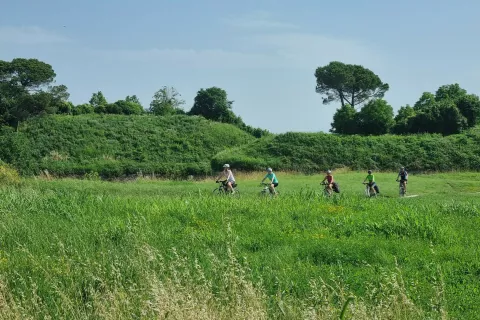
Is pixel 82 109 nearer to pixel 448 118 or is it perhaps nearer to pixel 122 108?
pixel 122 108

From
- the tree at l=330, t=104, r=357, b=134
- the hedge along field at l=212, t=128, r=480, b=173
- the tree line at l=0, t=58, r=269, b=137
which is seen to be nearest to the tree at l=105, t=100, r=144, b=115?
the tree line at l=0, t=58, r=269, b=137

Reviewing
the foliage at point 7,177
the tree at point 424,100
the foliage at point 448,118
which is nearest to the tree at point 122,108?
the foliage at point 448,118

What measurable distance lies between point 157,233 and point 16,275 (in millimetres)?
2866

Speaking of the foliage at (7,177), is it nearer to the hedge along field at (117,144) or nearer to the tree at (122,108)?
the hedge along field at (117,144)

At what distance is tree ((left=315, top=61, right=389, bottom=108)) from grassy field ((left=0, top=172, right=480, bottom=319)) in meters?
74.7

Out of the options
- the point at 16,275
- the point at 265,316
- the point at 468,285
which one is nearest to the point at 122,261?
the point at 16,275

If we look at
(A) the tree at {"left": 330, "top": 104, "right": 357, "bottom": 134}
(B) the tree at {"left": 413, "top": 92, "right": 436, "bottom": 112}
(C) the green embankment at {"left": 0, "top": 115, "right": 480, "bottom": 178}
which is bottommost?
(C) the green embankment at {"left": 0, "top": 115, "right": 480, "bottom": 178}

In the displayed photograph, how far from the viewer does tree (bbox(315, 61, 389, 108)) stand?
8525 cm

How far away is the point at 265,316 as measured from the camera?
16.8 feet

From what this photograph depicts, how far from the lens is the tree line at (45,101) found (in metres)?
55.9

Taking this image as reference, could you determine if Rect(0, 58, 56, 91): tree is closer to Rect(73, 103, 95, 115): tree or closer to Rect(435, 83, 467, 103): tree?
Rect(73, 103, 95, 115): tree

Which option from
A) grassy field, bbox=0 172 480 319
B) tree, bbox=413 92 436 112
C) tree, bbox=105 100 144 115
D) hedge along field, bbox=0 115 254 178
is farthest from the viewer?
tree, bbox=413 92 436 112

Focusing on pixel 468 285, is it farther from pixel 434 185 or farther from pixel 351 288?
pixel 434 185

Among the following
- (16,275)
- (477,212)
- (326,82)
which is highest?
(326,82)
